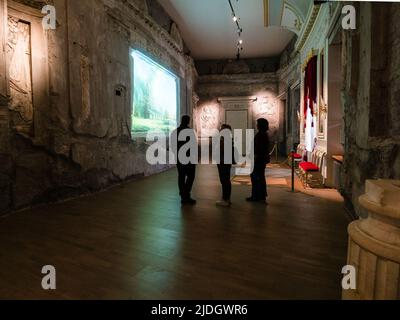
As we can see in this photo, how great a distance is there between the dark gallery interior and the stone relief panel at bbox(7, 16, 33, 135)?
0.7 inches

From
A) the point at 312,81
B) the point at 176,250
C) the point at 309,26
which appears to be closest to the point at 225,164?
the point at 176,250

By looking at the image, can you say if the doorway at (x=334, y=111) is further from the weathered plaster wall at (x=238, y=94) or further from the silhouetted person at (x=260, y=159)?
the weathered plaster wall at (x=238, y=94)

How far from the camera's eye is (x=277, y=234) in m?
3.35

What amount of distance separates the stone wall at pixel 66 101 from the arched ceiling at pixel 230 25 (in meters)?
Result: 2.89

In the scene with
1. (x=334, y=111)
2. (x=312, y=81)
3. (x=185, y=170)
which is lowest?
(x=185, y=170)

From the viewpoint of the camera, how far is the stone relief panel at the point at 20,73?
4.12 metres

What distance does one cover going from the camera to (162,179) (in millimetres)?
7805

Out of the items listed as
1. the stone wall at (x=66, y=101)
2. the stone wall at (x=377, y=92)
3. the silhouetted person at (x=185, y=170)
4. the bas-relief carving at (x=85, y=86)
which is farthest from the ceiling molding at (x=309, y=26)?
the bas-relief carving at (x=85, y=86)

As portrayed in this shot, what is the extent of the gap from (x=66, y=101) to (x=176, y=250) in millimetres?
3676

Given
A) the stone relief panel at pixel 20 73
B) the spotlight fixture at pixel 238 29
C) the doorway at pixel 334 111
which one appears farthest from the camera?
the spotlight fixture at pixel 238 29

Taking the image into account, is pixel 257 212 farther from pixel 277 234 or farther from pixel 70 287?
pixel 70 287

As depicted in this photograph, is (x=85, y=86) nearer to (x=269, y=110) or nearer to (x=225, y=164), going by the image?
(x=225, y=164)

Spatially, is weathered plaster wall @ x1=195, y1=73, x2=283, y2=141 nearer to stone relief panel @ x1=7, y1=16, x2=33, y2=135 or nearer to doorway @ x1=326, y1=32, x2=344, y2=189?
doorway @ x1=326, y1=32, x2=344, y2=189

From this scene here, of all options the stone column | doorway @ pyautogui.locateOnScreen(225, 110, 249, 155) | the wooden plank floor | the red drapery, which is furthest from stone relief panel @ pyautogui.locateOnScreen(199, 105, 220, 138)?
the stone column
